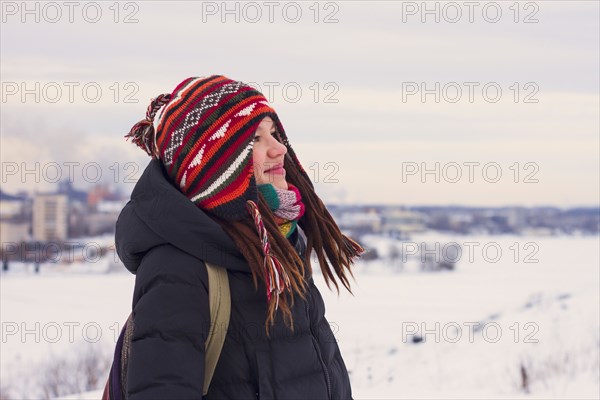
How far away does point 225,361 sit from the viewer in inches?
74.9

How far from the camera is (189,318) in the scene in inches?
71.1

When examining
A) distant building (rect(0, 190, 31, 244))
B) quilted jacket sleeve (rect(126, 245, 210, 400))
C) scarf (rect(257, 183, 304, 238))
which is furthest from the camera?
distant building (rect(0, 190, 31, 244))

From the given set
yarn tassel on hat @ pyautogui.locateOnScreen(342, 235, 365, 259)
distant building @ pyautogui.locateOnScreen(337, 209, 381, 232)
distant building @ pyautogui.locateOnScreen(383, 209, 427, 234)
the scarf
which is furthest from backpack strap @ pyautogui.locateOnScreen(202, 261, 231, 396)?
distant building @ pyautogui.locateOnScreen(383, 209, 427, 234)

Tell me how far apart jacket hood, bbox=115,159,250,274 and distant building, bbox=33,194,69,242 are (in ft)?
77.0

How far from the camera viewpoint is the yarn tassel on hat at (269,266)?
1886 millimetres

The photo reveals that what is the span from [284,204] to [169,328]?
48cm

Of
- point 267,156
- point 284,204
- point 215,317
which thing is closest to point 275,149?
point 267,156

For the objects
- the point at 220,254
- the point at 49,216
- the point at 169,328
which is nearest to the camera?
the point at 169,328

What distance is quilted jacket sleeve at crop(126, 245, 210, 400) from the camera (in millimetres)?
1760

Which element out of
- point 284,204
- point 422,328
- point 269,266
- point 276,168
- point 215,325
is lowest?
point 422,328

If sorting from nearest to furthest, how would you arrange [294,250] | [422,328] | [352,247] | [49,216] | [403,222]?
[294,250]
[352,247]
[422,328]
[49,216]
[403,222]

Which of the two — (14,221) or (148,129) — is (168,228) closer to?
(148,129)

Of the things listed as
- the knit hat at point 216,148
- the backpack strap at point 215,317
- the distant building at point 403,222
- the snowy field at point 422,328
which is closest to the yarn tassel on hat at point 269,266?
the knit hat at point 216,148

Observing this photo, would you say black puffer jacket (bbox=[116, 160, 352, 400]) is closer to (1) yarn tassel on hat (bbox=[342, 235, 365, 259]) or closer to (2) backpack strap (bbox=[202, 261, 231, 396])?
(2) backpack strap (bbox=[202, 261, 231, 396])
